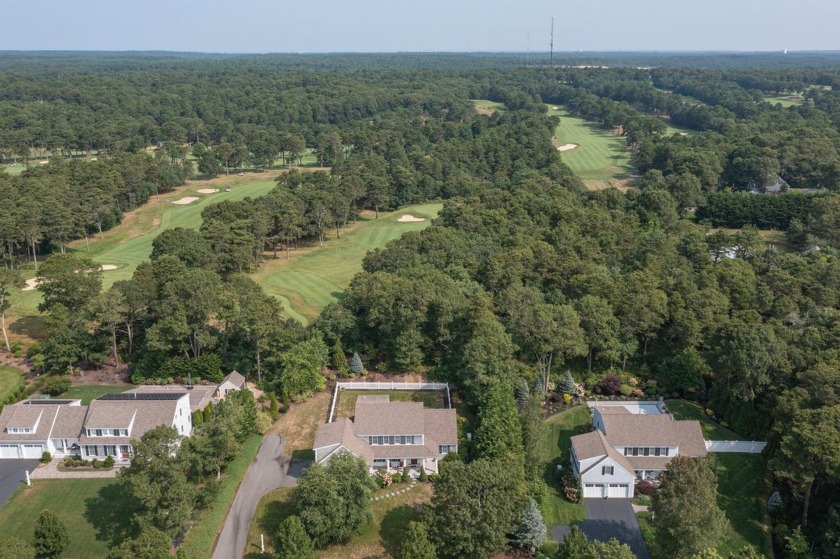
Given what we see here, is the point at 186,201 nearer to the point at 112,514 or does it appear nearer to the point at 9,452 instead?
the point at 9,452

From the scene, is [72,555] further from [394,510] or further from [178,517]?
[394,510]

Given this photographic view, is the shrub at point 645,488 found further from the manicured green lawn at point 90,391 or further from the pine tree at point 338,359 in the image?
the manicured green lawn at point 90,391

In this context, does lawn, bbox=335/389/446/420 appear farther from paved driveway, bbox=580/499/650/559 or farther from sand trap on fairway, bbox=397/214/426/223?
sand trap on fairway, bbox=397/214/426/223

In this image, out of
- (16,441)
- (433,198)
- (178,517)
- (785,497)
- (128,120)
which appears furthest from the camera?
(128,120)

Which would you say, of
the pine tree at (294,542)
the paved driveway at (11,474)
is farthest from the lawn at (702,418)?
the paved driveway at (11,474)

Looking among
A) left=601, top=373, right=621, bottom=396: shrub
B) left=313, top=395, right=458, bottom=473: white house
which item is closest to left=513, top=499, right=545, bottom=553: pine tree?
left=313, top=395, right=458, bottom=473: white house

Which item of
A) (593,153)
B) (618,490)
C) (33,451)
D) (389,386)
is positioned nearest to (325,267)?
(389,386)

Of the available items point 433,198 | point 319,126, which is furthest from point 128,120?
point 433,198
